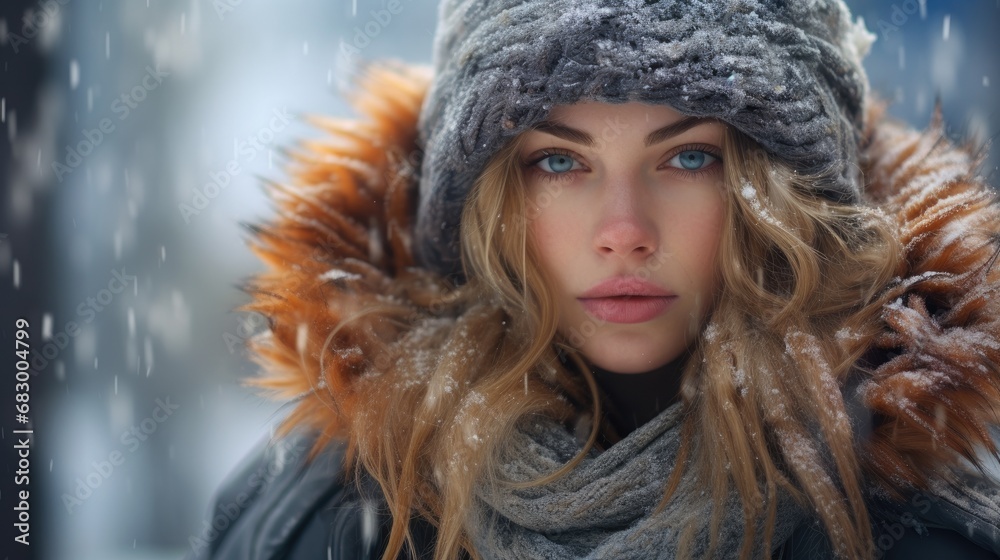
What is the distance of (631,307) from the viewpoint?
4.16ft

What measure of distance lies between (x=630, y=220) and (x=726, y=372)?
31 centimetres

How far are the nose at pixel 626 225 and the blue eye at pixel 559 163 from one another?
0.11m

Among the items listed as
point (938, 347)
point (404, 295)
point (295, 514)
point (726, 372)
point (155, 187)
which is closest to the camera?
point (938, 347)

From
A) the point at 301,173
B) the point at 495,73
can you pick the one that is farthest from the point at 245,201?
the point at 495,73

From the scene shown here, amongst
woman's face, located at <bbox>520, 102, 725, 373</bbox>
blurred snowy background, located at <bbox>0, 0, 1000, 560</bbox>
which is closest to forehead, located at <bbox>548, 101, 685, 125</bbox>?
woman's face, located at <bbox>520, 102, 725, 373</bbox>

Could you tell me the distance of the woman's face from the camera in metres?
1.21

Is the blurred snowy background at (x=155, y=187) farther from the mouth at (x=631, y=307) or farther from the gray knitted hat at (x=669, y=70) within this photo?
the mouth at (x=631, y=307)

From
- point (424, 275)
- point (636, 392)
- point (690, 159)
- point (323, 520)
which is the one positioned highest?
point (690, 159)

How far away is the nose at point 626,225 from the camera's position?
1.19 m

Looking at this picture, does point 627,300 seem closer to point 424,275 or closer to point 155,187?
point 424,275

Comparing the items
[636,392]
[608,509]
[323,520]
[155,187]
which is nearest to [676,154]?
[636,392]

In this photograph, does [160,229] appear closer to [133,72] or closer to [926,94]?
[133,72]

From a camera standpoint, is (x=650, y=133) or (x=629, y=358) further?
(x=629, y=358)

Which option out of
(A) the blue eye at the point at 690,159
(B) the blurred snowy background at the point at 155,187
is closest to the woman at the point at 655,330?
(A) the blue eye at the point at 690,159
